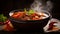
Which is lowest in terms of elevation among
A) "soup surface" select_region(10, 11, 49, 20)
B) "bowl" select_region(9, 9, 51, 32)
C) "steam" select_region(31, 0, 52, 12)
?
"bowl" select_region(9, 9, 51, 32)

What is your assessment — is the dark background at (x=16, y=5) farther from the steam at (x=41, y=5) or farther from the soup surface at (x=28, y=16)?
the soup surface at (x=28, y=16)

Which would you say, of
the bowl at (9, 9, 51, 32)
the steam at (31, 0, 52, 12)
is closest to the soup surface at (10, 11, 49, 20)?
the bowl at (9, 9, 51, 32)

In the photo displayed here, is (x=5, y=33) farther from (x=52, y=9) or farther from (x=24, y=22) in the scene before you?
(x=52, y=9)

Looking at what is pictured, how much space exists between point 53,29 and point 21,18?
26 centimetres

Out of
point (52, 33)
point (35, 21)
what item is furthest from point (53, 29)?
point (35, 21)

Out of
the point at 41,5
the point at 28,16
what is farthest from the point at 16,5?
the point at 28,16

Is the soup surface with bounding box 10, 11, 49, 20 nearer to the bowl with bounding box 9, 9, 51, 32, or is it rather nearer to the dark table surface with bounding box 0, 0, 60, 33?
the bowl with bounding box 9, 9, 51, 32

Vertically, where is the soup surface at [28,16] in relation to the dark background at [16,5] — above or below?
below

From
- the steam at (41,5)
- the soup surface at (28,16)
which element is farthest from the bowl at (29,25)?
the steam at (41,5)

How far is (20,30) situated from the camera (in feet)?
3.80

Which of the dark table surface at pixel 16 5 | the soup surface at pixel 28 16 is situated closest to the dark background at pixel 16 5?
the dark table surface at pixel 16 5

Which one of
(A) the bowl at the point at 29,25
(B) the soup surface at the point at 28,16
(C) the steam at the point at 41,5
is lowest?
(A) the bowl at the point at 29,25

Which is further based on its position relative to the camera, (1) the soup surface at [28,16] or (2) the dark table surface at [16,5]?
(2) the dark table surface at [16,5]

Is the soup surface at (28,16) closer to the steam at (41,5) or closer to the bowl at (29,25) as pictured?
the bowl at (29,25)
